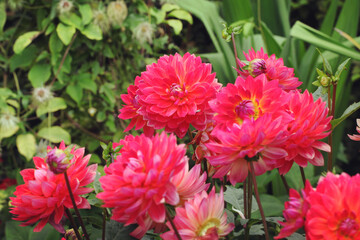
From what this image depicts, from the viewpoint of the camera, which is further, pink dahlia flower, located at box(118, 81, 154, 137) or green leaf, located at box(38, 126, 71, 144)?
green leaf, located at box(38, 126, 71, 144)

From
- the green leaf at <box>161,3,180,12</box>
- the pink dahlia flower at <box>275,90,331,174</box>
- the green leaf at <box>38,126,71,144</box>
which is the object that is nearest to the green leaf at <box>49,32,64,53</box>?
the green leaf at <box>38,126,71,144</box>

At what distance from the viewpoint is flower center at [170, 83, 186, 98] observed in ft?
1.74

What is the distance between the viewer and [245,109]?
446mm

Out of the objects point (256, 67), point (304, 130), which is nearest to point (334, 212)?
point (304, 130)

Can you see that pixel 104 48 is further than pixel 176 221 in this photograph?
Yes

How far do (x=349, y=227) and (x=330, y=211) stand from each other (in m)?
0.02

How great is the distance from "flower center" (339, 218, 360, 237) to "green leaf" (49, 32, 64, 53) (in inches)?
53.1

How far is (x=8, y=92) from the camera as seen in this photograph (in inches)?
56.2

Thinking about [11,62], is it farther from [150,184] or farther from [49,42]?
[150,184]

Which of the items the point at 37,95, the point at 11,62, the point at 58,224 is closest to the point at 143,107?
the point at 58,224

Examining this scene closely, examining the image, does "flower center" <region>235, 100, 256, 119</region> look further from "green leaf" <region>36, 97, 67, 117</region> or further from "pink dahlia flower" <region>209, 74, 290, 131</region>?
"green leaf" <region>36, 97, 67, 117</region>

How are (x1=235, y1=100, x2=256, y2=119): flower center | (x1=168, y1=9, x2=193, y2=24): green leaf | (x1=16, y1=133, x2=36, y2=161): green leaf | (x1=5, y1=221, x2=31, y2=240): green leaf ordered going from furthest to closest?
1. (x1=168, y1=9, x2=193, y2=24): green leaf
2. (x1=16, y1=133, x2=36, y2=161): green leaf
3. (x1=5, y1=221, x2=31, y2=240): green leaf
4. (x1=235, y1=100, x2=256, y2=119): flower center

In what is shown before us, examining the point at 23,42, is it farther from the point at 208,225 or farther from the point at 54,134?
the point at 208,225

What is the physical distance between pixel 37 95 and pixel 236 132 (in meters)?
1.20
